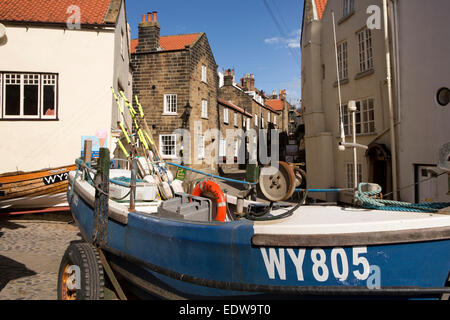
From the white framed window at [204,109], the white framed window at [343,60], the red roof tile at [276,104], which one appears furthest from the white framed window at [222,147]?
the red roof tile at [276,104]

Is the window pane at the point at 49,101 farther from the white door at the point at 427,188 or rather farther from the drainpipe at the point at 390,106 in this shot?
the white door at the point at 427,188

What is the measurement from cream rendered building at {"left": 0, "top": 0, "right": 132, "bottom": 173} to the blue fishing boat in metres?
8.42

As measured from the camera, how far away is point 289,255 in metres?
2.99

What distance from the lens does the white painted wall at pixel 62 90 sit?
1124cm

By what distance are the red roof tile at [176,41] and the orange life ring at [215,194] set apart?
2017 centimetres

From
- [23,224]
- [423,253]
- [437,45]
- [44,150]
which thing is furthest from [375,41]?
[23,224]

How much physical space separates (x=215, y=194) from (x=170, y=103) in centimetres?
1835

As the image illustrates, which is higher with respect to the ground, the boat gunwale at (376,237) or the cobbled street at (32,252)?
the boat gunwale at (376,237)

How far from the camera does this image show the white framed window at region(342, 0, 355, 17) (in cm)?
1420

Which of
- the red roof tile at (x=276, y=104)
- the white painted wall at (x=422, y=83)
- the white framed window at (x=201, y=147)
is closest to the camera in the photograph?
the white painted wall at (x=422, y=83)

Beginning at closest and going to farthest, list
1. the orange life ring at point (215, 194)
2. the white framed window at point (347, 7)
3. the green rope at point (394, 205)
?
the green rope at point (394, 205)
the orange life ring at point (215, 194)
the white framed window at point (347, 7)

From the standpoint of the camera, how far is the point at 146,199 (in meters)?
6.00
